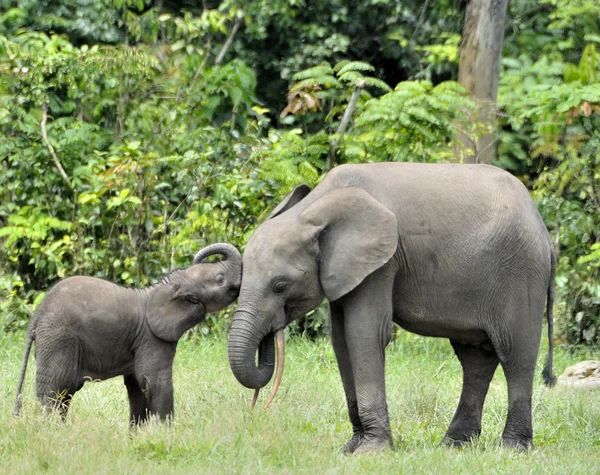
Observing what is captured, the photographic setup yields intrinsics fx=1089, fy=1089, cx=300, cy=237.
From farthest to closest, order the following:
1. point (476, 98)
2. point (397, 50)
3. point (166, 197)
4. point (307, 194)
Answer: point (397, 50)
point (476, 98)
point (166, 197)
point (307, 194)

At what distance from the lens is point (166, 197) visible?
475 inches

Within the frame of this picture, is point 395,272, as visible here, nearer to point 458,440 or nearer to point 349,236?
point 349,236

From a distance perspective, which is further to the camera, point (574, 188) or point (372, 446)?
point (574, 188)

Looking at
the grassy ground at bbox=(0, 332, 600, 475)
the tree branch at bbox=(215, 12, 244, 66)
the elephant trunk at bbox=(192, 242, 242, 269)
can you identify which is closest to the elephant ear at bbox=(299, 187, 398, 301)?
the elephant trunk at bbox=(192, 242, 242, 269)

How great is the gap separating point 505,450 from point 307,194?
221cm

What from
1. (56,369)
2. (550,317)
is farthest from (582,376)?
(56,369)

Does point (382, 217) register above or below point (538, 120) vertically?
above

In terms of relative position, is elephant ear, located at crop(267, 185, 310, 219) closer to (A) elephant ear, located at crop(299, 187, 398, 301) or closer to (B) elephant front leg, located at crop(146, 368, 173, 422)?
(A) elephant ear, located at crop(299, 187, 398, 301)

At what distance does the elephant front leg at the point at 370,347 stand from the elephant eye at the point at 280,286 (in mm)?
437

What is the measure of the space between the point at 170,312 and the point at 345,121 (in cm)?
494

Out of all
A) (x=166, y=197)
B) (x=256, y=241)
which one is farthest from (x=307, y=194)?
(x=166, y=197)

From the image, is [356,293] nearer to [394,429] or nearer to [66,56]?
[394,429]

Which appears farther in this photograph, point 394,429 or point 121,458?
point 394,429

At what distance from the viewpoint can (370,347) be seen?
23.1 feet
